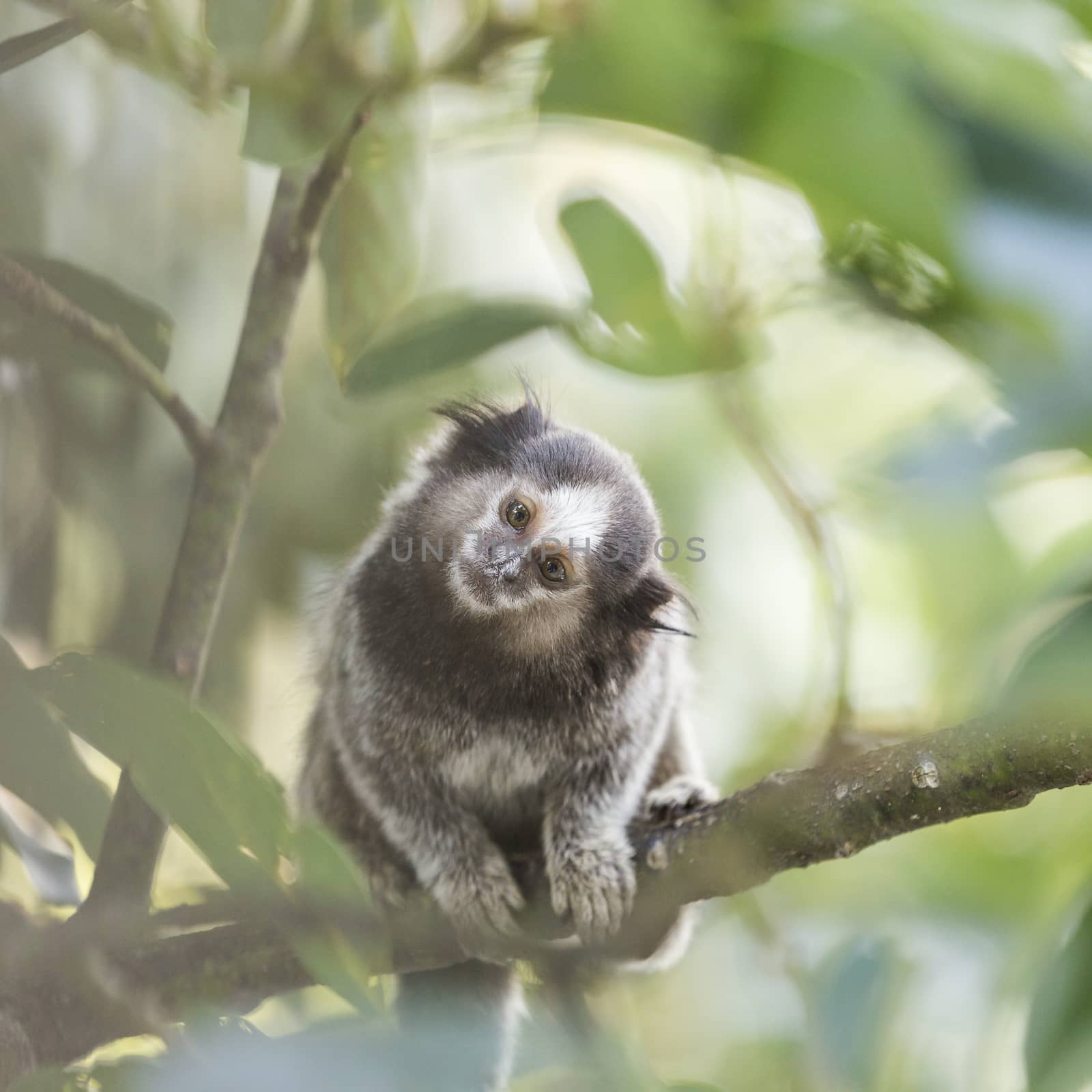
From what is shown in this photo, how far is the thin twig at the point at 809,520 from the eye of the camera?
3.99 ft

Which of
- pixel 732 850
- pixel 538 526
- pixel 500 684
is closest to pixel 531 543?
pixel 538 526

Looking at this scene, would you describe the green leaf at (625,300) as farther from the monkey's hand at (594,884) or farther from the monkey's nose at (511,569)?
the monkey's hand at (594,884)

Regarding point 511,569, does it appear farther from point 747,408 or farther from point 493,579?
point 747,408

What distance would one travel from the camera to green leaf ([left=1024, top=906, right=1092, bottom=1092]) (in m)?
0.94

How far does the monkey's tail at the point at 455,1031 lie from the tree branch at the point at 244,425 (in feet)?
1.33

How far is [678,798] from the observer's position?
1.72m

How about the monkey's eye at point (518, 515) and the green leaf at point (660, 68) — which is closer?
the green leaf at point (660, 68)

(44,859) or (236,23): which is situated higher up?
(236,23)

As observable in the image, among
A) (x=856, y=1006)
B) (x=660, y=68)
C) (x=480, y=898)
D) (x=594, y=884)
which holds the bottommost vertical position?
(x=480, y=898)

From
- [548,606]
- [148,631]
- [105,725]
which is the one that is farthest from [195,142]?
[105,725]

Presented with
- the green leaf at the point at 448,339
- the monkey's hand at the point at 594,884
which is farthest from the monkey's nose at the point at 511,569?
the monkey's hand at the point at 594,884

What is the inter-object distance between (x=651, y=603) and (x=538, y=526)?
0.19 metres

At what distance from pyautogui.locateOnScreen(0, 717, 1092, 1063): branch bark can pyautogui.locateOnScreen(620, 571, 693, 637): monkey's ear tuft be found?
25 cm

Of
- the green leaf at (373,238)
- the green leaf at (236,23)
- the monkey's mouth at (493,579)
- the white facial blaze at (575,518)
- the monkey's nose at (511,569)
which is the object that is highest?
the green leaf at (236,23)
